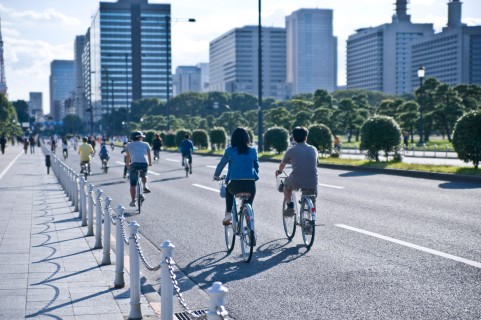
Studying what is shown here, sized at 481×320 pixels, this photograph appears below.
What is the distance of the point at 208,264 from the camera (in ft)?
25.4

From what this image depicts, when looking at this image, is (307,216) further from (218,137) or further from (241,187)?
(218,137)

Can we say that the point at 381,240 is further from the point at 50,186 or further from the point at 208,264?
the point at 50,186

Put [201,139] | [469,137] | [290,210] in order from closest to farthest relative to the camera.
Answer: [290,210] → [469,137] → [201,139]

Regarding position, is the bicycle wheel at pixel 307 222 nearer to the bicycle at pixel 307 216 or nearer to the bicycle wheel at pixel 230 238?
the bicycle at pixel 307 216

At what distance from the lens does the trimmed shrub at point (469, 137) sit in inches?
785

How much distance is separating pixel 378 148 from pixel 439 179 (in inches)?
262

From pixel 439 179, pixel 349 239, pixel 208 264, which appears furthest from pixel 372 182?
pixel 208 264

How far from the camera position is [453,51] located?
182 metres

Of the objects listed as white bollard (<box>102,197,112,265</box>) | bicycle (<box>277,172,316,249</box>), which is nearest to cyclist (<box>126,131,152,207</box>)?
bicycle (<box>277,172,316,249</box>)

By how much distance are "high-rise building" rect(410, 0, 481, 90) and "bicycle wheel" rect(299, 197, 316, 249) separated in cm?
18087

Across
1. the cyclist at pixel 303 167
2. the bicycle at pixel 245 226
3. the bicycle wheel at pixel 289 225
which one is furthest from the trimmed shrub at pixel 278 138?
the bicycle at pixel 245 226

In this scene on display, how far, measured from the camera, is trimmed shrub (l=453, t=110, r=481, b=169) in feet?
65.4

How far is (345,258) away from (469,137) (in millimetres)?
14119

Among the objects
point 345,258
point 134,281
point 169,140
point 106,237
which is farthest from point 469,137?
point 169,140
